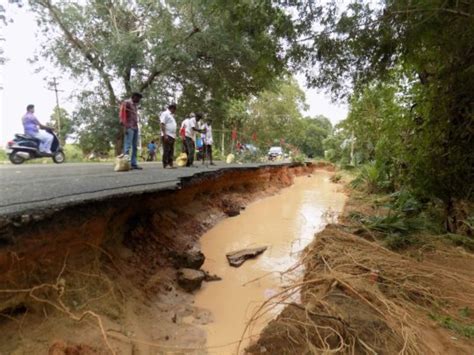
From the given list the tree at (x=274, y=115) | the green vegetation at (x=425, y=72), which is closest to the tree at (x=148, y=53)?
the green vegetation at (x=425, y=72)

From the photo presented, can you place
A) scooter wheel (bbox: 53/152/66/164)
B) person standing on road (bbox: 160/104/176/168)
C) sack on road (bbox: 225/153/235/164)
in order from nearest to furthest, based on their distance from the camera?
person standing on road (bbox: 160/104/176/168) → scooter wheel (bbox: 53/152/66/164) → sack on road (bbox: 225/153/235/164)

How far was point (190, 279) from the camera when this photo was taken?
168 inches

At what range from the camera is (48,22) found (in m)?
12.8

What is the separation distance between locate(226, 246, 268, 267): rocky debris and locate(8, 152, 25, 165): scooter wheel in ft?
24.2

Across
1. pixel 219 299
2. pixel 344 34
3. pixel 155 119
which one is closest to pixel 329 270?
pixel 219 299

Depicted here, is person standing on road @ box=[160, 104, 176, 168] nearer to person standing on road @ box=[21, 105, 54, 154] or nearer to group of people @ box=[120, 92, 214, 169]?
group of people @ box=[120, 92, 214, 169]

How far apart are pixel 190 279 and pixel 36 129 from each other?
25.4ft

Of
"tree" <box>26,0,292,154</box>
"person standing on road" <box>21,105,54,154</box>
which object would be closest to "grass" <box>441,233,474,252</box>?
"tree" <box>26,0,292,154</box>

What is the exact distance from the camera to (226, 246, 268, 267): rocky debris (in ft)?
17.7

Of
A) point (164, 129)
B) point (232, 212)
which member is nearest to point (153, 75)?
point (164, 129)

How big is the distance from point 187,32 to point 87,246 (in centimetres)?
1026

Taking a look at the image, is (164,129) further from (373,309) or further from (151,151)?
(151,151)

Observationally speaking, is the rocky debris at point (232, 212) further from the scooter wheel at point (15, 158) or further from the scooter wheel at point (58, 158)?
the scooter wheel at point (15, 158)

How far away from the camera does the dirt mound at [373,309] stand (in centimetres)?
255
